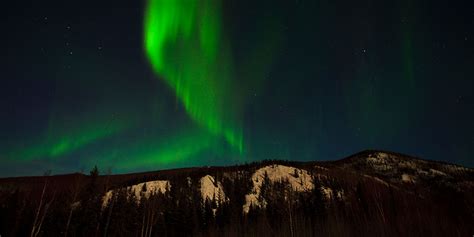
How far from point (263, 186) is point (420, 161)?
90966 mm

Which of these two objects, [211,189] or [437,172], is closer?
[211,189]

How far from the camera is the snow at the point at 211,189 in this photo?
9306 cm

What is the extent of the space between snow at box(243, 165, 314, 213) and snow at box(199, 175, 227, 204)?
8116 millimetres

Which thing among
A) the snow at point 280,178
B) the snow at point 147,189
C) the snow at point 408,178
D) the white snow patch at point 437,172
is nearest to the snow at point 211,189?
the snow at point 280,178

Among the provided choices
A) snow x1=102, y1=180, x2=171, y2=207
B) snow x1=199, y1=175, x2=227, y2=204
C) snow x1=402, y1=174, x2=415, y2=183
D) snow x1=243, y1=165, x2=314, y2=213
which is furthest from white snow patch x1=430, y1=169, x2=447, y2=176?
snow x1=102, y1=180, x2=171, y2=207

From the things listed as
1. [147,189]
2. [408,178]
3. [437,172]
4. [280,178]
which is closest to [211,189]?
[147,189]

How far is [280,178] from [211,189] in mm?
24676

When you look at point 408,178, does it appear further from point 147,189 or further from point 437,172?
point 147,189

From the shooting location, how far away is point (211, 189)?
9850 cm

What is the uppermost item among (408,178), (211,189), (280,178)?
(408,178)

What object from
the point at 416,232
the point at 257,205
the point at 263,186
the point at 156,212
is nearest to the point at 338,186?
A: the point at 263,186

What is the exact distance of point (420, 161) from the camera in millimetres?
146000

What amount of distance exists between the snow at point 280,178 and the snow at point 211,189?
26.6 feet

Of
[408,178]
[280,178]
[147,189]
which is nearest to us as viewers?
[147,189]
